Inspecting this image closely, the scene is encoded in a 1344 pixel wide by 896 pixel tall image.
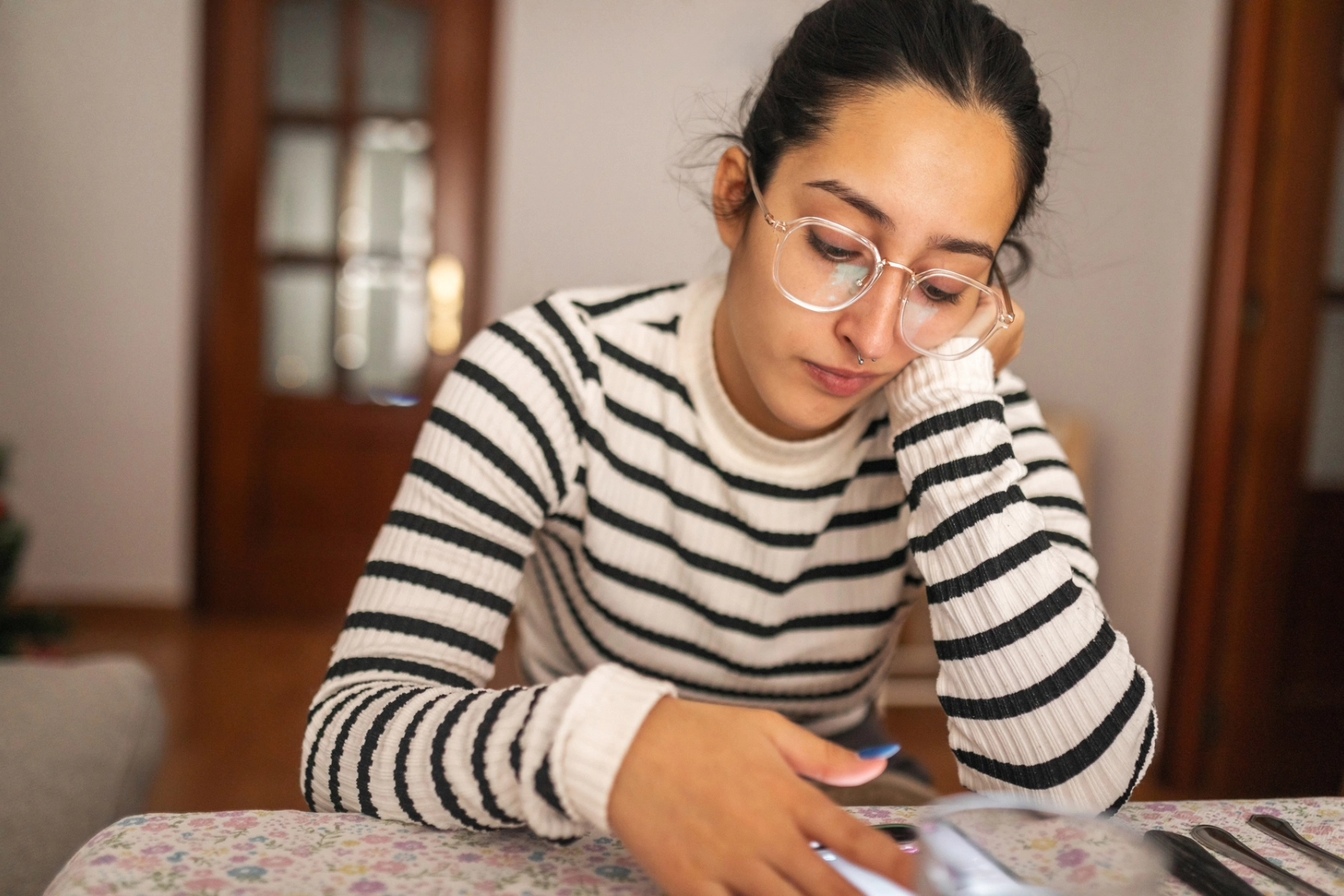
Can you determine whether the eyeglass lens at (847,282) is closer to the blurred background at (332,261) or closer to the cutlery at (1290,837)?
the cutlery at (1290,837)

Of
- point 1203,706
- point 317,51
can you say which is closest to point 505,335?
point 1203,706

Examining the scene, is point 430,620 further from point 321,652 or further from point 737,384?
point 321,652

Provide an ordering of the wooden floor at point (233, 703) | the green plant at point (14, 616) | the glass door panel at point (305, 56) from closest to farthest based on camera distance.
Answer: the green plant at point (14, 616) < the wooden floor at point (233, 703) < the glass door panel at point (305, 56)

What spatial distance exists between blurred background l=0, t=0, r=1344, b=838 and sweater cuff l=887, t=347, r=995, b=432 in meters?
2.00

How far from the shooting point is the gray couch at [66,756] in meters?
0.87

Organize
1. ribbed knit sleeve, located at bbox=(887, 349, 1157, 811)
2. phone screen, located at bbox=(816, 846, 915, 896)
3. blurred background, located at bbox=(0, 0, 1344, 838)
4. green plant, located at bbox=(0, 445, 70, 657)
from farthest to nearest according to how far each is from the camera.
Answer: blurred background, located at bbox=(0, 0, 1344, 838)
green plant, located at bbox=(0, 445, 70, 657)
ribbed knit sleeve, located at bbox=(887, 349, 1157, 811)
phone screen, located at bbox=(816, 846, 915, 896)

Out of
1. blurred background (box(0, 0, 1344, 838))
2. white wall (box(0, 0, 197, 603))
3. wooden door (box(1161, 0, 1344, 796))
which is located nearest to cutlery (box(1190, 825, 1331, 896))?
wooden door (box(1161, 0, 1344, 796))

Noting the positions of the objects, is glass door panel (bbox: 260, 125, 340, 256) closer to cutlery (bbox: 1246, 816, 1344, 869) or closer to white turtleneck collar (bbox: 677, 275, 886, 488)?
white turtleneck collar (bbox: 677, 275, 886, 488)

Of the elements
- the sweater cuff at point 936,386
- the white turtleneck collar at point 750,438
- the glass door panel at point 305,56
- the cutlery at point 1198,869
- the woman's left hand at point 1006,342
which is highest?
the glass door panel at point 305,56

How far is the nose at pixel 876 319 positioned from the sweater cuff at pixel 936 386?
2.9 inches

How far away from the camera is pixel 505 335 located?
3.31 ft

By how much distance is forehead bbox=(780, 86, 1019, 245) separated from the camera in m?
0.85

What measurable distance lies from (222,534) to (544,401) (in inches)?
122

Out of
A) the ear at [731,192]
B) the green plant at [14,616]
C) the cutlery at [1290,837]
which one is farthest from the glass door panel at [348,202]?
the cutlery at [1290,837]
